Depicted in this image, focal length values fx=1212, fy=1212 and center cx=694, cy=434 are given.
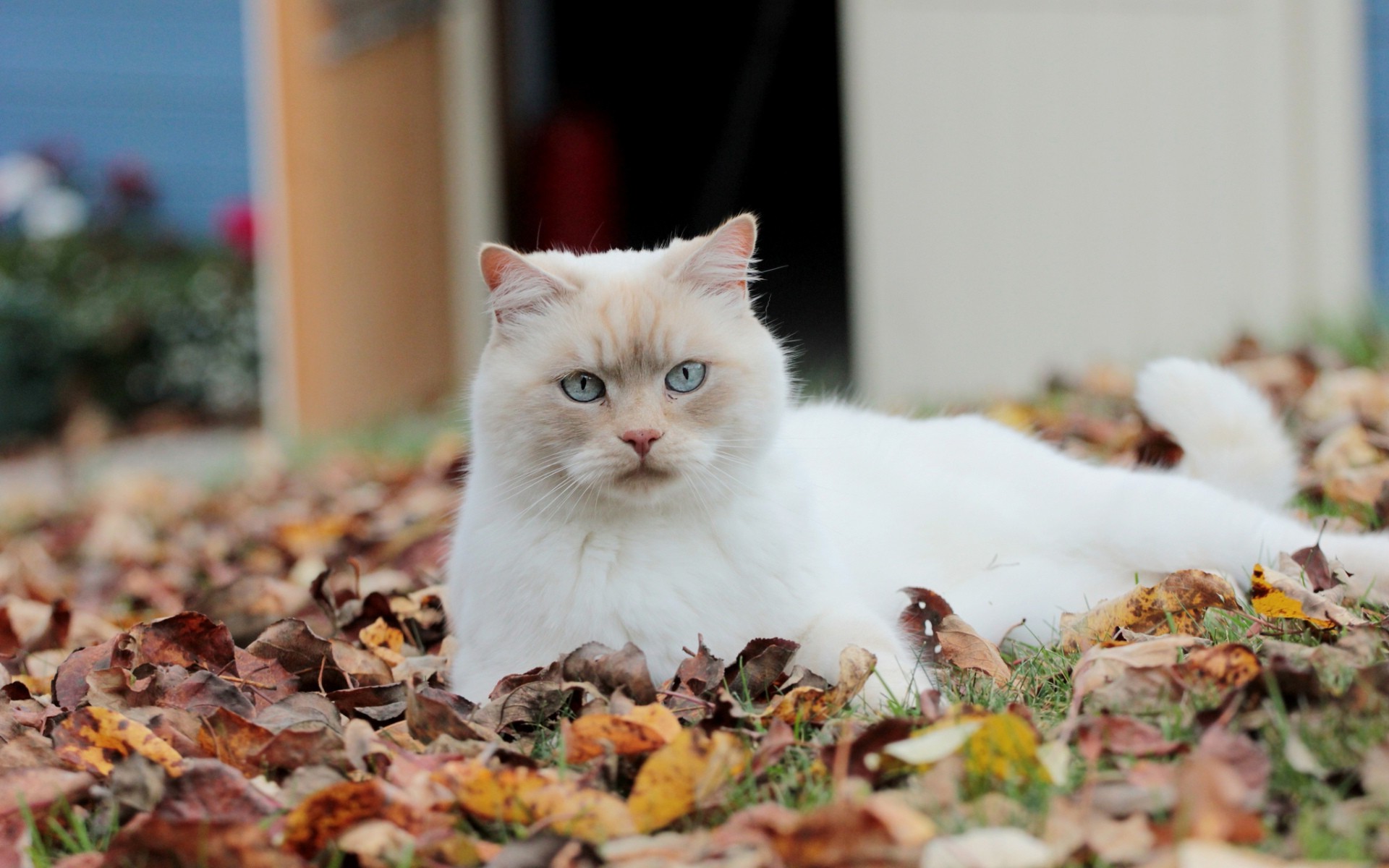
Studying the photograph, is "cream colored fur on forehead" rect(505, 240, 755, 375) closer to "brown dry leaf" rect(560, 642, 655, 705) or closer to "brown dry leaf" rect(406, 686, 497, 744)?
"brown dry leaf" rect(560, 642, 655, 705)

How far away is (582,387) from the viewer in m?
1.93

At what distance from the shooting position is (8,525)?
491 centimetres

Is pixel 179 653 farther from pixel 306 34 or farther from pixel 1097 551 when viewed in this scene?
pixel 306 34

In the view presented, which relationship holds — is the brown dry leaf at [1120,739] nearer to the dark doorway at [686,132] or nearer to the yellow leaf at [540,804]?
the yellow leaf at [540,804]

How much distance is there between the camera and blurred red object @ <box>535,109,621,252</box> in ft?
27.0

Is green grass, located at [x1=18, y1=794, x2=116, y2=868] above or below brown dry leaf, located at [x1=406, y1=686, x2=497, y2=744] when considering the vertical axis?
below

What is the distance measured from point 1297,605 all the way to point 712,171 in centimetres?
794

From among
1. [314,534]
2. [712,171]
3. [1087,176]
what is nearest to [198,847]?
[314,534]

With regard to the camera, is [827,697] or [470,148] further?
[470,148]

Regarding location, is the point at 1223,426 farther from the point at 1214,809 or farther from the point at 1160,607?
the point at 1214,809

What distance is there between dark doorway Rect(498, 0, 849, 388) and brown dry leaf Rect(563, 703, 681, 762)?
659 cm

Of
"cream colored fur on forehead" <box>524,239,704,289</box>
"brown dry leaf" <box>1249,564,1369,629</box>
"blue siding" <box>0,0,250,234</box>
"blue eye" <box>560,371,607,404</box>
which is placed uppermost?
"blue siding" <box>0,0,250,234</box>

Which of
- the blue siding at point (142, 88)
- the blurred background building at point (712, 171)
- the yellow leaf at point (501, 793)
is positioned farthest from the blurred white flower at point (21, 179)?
the yellow leaf at point (501, 793)

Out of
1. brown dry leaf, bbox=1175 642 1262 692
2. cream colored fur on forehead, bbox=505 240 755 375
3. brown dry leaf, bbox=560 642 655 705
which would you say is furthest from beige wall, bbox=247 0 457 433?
brown dry leaf, bbox=1175 642 1262 692
